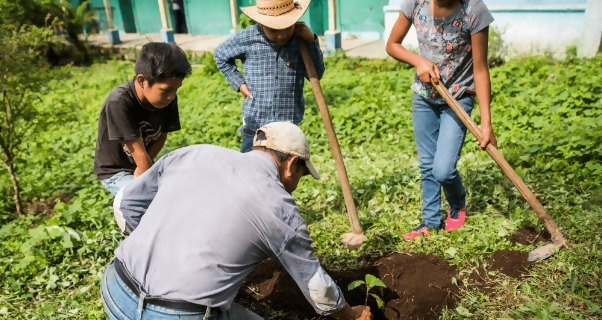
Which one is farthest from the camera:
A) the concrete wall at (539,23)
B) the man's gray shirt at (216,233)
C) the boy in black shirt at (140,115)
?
the concrete wall at (539,23)

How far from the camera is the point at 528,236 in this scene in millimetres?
3264

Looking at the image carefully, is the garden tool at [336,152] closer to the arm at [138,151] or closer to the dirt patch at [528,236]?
the dirt patch at [528,236]

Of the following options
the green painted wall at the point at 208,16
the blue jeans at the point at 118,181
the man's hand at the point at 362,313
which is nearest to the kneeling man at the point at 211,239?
the man's hand at the point at 362,313

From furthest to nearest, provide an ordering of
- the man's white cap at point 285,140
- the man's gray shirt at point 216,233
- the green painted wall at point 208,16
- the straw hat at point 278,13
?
the green painted wall at point 208,16
the straw hat at point 278,13
the man's white cap at point 285,140
the man's gray shirt at point 216,233

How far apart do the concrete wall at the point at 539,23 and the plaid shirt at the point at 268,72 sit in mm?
5835

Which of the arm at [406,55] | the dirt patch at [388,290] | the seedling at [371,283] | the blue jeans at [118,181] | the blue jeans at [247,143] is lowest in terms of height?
the dirt patch at [388,290]

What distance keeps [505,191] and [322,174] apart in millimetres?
1704

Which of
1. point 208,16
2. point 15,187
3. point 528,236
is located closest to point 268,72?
point 528,236

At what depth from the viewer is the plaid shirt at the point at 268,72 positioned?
11.0 ft

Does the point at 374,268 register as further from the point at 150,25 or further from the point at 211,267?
the point at 150,25

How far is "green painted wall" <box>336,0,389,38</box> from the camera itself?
36.8ft

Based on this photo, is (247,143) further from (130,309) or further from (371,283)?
(130,309)

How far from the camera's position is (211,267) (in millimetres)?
1784

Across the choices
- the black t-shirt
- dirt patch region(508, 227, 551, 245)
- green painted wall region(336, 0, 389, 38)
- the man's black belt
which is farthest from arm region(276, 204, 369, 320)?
green painted wall region(336, 0, 389, 38)
